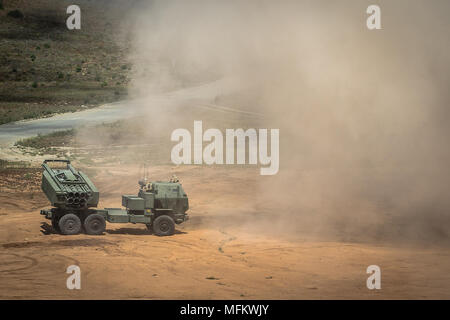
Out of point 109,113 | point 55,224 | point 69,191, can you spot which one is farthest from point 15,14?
point 69,191

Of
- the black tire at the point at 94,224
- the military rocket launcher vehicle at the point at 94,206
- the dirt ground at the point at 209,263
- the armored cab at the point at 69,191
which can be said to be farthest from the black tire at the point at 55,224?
the black tire at the point at 94,224

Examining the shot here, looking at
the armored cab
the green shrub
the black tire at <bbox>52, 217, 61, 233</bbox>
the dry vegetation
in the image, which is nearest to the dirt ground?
the black tire at <bbox>52, 217, 61, 233</bbox>

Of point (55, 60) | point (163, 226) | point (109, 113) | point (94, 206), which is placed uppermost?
point (55, 60)

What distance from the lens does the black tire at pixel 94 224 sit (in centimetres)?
1314

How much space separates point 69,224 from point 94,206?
66 centimetres

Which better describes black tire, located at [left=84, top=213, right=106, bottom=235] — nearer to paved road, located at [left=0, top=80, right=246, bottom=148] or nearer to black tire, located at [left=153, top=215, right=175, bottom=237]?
black tire, located at [left=153, top=215, right=175, bottom=237]

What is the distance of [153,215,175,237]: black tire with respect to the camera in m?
13.7

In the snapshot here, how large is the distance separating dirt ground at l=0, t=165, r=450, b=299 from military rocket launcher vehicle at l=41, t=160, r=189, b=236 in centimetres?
32

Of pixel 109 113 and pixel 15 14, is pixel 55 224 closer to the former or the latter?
pixel 109 113

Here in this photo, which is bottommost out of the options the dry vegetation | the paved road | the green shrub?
the paved road

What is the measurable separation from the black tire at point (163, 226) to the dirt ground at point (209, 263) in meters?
0.30

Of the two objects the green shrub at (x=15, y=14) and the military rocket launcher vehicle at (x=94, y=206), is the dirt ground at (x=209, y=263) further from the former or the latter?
the green shrub at (x=15, y=14)

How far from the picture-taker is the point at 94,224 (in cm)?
1321
